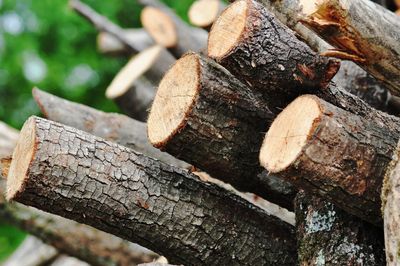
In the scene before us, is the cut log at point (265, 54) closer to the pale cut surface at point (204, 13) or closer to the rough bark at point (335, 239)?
the rough bark at point (335, 239)

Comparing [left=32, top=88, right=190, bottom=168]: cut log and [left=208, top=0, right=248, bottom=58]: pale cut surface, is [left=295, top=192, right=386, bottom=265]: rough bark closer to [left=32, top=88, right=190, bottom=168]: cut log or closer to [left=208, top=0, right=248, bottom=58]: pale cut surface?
[left=208, top=0, right=248, bottom=58]: pale cut surface

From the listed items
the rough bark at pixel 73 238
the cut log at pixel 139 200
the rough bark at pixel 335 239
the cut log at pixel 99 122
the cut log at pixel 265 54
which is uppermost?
the cut log at pixel 265 54

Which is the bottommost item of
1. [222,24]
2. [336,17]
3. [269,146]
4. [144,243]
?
[144,243]

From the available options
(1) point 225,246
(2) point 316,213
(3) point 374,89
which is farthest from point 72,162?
(3) point 374,89

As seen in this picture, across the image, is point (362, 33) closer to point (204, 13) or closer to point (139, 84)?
point (204, 13)

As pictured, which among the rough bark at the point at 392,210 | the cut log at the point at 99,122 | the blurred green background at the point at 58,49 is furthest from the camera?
the blurred green background at the point at 58,49

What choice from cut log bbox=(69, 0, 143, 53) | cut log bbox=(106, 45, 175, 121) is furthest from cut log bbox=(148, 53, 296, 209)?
cut log bbox=(69, 0, 143, 53)

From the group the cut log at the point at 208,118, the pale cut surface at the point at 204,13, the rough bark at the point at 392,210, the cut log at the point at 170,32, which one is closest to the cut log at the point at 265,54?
the cut log at the point at 208,118

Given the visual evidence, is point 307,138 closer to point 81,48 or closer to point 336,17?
point 336,17
